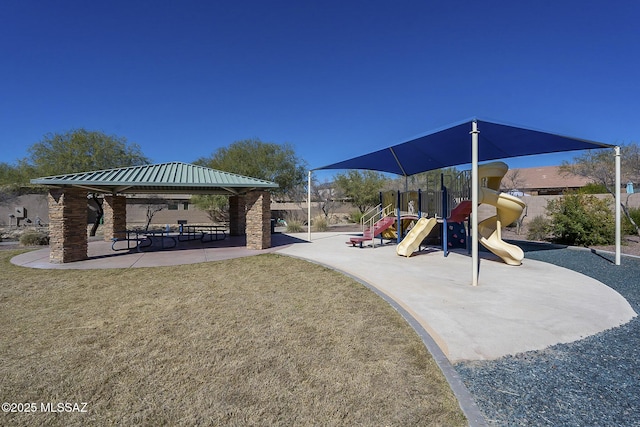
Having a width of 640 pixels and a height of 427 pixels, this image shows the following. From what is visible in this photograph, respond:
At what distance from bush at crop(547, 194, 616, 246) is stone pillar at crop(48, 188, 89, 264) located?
1711cm

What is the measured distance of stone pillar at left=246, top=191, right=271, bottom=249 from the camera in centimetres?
1109

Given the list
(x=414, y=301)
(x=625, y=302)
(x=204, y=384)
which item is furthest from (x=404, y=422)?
(x=625, y=302)

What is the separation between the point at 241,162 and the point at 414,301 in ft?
64.4

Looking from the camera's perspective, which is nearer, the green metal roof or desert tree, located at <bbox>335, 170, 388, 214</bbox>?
the green metal roof

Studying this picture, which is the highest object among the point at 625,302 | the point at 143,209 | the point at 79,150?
the point at 79,150

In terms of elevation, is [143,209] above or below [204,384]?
above

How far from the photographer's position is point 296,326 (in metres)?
4.18

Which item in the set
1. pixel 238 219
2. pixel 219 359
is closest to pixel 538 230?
pixel 238 219

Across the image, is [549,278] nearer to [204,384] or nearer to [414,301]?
[414,301]

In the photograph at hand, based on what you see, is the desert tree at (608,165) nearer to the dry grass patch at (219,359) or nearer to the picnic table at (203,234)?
the dry grass patch at (219,359)

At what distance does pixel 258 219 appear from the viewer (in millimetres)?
11227

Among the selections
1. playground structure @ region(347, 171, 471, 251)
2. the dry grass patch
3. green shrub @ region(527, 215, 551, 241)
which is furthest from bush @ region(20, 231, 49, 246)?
green shrub @ region(527, 215, 551, 241)

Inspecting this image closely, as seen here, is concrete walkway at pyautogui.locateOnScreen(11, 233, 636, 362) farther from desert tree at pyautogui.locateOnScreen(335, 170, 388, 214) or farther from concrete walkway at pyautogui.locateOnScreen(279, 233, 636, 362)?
desert tree at pyautogui.locateOnScreen(335, 170, 388, 214)

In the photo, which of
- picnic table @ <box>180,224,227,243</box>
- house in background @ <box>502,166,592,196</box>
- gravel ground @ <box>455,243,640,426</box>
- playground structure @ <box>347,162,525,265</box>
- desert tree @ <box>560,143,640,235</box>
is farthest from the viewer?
house in background @ <box>502,166,592,196</box>
